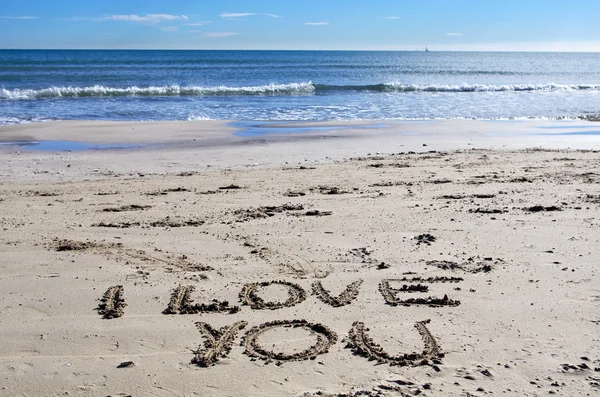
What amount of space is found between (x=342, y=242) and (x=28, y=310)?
2.69 m

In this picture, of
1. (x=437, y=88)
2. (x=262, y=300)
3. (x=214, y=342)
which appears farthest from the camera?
(x=437, y=88)

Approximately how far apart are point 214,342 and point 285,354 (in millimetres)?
442

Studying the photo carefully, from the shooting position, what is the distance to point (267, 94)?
2714 centimetres

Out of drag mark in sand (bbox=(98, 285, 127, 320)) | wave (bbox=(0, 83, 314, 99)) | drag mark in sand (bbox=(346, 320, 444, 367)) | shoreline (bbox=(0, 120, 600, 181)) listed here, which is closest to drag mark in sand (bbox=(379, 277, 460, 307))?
drag mark in sand (bbox=(346, 320, 444, 367))

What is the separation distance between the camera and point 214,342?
11.4 feet

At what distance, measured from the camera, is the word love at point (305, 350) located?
10.8ft

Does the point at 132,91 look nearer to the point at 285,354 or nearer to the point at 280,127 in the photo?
the point at 280,127

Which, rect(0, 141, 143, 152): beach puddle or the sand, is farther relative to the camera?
rect(0, 141, 143, 152): beach puddle

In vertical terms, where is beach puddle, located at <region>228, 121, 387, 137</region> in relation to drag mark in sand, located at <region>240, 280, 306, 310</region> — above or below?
above

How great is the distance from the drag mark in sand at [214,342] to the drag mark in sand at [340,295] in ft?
2.17

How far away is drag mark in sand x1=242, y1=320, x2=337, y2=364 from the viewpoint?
3.32 m

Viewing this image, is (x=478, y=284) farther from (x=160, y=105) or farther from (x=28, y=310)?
(x=160, y=105)

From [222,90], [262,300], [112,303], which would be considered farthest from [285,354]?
[222,90]

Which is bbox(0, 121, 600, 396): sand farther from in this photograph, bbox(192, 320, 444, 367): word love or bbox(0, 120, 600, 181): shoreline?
bbox(0, 120, 600, 181): shoreline
